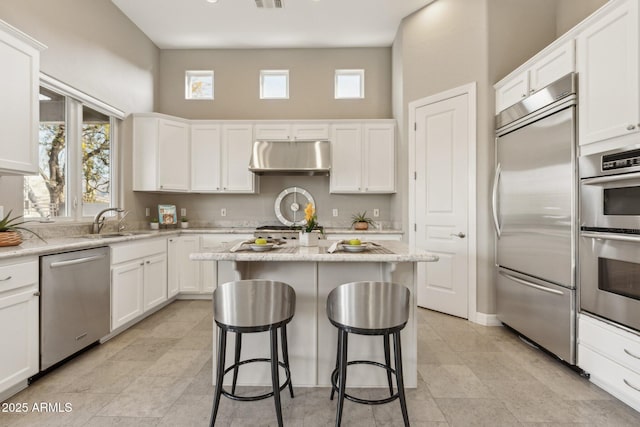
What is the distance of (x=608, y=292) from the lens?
207cm

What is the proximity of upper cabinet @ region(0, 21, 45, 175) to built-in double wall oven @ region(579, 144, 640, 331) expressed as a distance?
13.1ft

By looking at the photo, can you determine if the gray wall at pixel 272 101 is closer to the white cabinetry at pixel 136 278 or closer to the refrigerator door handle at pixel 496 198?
the white cabinetry at pixel 136 278

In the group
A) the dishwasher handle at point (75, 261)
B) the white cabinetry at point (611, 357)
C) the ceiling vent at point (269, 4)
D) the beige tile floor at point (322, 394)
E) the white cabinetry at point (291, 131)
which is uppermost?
the ceiling vent at point (269, 4)

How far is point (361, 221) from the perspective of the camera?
15.1ft

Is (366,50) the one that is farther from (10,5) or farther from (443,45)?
(10,5)

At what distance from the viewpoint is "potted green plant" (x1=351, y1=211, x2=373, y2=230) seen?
456 cm

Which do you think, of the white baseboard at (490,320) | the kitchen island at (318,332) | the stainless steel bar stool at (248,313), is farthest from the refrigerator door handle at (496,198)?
the stainless steel bar stool at (248,313)

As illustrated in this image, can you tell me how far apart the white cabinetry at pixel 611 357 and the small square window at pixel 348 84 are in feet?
13.1

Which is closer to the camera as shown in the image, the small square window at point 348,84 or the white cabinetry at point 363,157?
the white cabinetry at point 363,157

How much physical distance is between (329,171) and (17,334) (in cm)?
352

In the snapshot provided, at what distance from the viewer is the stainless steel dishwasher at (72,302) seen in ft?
7.29

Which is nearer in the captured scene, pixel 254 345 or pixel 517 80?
pixel 254 345

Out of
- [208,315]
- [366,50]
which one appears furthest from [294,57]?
[208,315]

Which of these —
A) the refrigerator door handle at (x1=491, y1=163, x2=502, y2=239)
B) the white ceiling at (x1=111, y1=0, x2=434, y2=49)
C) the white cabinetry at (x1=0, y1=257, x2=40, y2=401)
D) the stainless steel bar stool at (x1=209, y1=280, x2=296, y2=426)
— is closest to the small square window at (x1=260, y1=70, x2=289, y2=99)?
the white ceiling at (x1=111, y1=0, x2=434, y2=49)
